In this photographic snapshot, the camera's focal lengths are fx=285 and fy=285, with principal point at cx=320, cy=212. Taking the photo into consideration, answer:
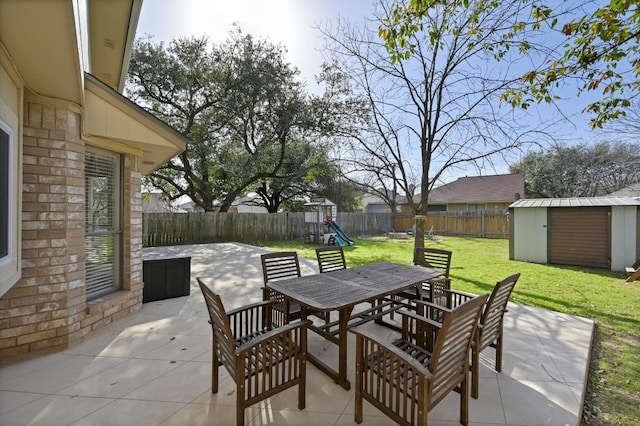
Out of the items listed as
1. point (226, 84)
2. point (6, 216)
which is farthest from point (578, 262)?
point (226, 84)

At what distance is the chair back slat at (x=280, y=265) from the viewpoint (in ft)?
12.3

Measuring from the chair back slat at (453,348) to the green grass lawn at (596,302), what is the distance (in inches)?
47.7

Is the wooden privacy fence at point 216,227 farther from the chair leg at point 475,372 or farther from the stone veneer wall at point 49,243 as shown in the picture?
the chair leg at point 475,372

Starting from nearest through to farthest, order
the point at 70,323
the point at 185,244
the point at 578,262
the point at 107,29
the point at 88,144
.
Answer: the point at 70,323 < the point at 88,144 < the point at 107,29 < the point at 578,262 < the point at 185,244

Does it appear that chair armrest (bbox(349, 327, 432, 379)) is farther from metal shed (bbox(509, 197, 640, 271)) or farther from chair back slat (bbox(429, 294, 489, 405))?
metal shed (bbox(509, 197, 640, 271))

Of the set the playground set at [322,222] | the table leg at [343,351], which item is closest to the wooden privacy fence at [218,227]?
the playground set at [322,222]

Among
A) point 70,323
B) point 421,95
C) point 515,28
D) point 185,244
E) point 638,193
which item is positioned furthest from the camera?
point 638,193

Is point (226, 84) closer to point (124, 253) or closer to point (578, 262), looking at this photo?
point (124, 253)

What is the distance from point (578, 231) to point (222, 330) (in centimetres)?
995

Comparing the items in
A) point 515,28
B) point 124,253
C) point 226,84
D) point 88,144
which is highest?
point 226,84

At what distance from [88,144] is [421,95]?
6.66 metres

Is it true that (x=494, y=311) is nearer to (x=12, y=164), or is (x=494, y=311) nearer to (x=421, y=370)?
(x=421, y=370)

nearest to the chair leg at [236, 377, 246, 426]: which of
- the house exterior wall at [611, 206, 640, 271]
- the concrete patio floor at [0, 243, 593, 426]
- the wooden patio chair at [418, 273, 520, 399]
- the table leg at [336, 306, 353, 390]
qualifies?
the concrete patio floor at [0, 243, 593, 426]

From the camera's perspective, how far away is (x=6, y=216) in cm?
221
